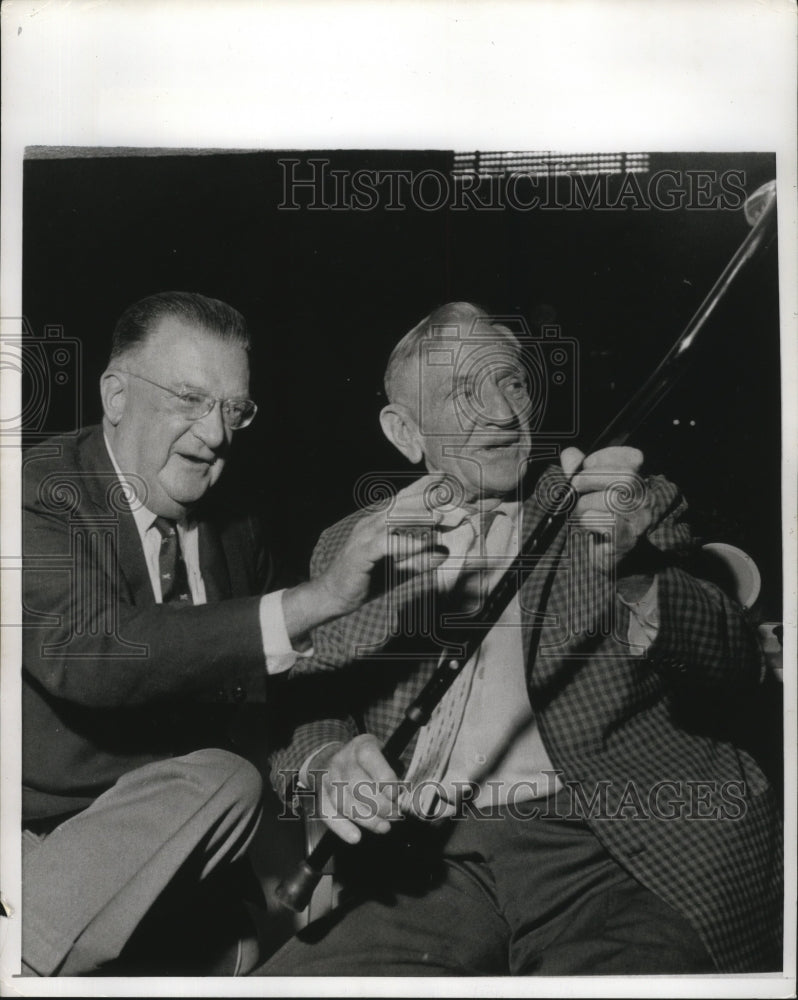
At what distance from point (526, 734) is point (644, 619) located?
0.30m

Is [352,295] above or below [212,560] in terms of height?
above

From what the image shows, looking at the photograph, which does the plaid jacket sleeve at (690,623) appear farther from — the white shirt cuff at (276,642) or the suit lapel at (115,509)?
the suit lapel at (115,509)

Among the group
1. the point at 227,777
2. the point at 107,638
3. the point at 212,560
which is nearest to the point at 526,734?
the point at 227,777

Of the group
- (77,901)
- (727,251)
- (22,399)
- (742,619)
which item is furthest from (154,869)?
(727,251)

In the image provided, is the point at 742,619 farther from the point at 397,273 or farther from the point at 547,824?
the point at 397,273

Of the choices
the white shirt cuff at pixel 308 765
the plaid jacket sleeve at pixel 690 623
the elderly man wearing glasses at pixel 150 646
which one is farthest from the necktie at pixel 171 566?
the plaid jacket sleeve at pixel 690 623

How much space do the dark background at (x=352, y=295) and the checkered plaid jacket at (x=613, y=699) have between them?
0.16 metres

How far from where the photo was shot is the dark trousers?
5.64 ft

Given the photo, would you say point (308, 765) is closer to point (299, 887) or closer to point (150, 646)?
point (299, 887)

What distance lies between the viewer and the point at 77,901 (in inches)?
68.8

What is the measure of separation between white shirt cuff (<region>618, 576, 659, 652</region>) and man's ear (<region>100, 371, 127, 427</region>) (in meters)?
1.00

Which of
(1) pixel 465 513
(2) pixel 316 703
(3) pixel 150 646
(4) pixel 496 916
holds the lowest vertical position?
(4) pixel 496 916

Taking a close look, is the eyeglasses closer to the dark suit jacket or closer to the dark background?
the dark background

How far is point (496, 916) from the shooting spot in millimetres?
1731
